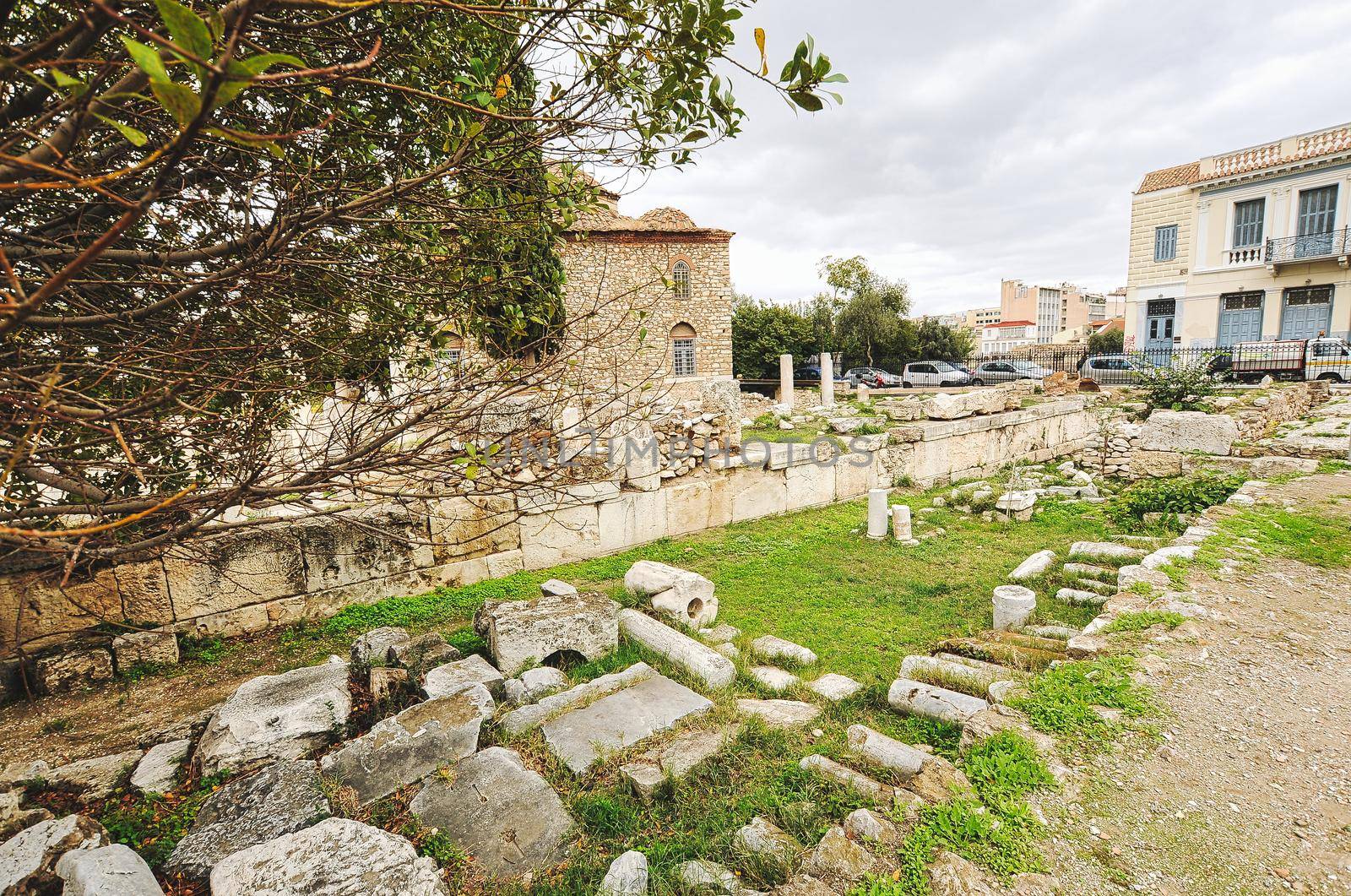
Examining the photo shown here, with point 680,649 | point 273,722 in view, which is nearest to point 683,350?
point 680,649

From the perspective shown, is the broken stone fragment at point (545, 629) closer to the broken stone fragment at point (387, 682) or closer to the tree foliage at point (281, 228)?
the broken stone fragment at point (387, 682)

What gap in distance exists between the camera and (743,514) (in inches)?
339

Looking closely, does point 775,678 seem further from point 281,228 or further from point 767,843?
point 281,228

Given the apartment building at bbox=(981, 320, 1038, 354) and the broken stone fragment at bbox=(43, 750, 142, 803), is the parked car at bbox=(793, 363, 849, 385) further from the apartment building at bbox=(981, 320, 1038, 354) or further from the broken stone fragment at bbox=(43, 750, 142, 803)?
the apartment building at bbox=(981, 320, 1038, 354)

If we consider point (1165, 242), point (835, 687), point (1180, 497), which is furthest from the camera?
point (1165, 242)

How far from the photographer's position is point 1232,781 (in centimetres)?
265

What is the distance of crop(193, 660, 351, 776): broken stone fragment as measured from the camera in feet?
10.8

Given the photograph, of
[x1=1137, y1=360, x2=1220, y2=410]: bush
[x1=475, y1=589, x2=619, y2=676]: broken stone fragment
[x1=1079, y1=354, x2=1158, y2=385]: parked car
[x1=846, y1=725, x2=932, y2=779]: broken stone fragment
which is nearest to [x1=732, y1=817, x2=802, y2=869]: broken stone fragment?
[x1=846, y1=725, x2=932, y2=779]: broken stone fragment

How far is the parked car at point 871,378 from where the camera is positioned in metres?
26.8

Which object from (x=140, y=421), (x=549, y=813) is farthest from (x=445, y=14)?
(x=549, y=813)

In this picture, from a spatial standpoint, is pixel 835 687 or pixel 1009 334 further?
pixel 1009 334

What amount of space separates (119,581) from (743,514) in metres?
6.83

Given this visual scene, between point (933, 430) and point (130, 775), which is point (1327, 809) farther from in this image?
point (933, 430)

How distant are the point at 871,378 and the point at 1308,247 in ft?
50.0
